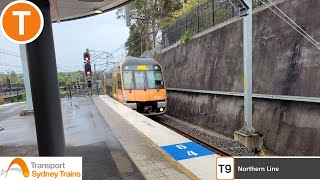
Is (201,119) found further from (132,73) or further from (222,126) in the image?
(132,73)

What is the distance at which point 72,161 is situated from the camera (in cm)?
283

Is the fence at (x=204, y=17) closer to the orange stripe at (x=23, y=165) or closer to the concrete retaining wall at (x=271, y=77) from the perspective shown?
the concrete retaining wall at (x=271, y=77)

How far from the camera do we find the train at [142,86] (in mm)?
13484

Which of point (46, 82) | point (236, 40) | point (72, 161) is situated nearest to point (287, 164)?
point (72, 161)

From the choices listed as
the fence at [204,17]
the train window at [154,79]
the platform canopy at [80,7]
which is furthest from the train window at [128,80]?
the platform canopy at [80,7]

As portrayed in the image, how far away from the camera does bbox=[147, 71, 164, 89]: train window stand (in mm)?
13922

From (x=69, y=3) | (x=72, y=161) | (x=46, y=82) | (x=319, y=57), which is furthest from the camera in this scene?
(x=319, y=57)

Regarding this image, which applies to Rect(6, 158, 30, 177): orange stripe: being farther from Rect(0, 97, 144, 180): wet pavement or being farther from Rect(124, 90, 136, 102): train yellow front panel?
Rect(124, 90, 136, 102): train yellow front panel

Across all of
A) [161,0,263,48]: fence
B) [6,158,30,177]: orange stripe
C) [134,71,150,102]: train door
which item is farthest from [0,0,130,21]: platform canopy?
[134,71,150,102]: train door

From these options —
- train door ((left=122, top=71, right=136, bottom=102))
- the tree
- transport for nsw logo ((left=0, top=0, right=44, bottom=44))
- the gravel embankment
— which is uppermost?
the tree

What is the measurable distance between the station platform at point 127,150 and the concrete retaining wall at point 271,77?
3599mm

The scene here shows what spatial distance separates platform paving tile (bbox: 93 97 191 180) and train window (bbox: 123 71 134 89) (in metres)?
5.97

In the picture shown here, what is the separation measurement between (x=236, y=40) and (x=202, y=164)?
26.6ft

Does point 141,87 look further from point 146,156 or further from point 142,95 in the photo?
point 146,156
